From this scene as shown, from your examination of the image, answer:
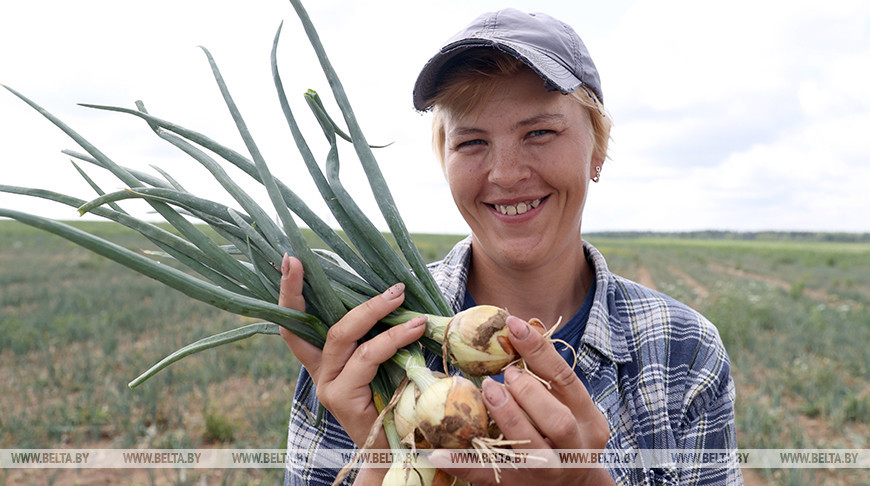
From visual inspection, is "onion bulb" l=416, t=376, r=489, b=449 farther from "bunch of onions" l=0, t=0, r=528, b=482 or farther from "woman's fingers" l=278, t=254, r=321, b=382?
"woman's fingers" l=278, t=254, r=321, b=382

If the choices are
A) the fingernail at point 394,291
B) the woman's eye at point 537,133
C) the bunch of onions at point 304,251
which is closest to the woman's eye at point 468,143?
the woman's eye at point 537,133

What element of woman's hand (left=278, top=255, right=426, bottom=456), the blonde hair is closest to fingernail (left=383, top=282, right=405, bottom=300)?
woman's hand (left=278, top=255, right=426, bottom=456)

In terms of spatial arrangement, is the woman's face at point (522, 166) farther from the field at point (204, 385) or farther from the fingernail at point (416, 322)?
the field at point (204, 385)

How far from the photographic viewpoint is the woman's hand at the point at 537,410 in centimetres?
93

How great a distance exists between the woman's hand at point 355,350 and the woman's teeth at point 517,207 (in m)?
0.42

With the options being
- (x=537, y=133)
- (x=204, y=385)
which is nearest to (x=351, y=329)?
(x=537, y=133)

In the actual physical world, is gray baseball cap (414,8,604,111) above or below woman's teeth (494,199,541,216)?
above

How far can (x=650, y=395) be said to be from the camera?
144cm

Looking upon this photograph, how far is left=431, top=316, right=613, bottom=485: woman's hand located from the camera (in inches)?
36.6

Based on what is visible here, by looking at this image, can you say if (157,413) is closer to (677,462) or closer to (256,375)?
(256,375)

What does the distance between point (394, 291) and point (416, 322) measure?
8 centimetres

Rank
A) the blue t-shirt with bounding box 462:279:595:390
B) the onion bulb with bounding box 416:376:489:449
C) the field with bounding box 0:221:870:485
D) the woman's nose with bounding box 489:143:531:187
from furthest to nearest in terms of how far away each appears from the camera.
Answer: the field with bounding box 0:221:870:485
the blue t-shirt with bounding box 462:279:595:390
the woman's nose with bounding box 489:143:531:187
the onion bulb with bounding box 416:376:489:449

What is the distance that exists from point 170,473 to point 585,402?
10.8ft

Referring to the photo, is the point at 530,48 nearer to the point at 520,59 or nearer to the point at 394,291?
the point at 520,59
